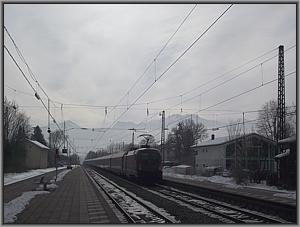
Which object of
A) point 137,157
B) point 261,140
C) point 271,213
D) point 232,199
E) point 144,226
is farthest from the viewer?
point 261,140

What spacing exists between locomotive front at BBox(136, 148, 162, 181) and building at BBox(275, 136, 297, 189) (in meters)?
9.67

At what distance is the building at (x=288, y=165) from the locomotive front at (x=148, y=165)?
9673mm

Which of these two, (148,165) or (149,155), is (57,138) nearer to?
(149,155)

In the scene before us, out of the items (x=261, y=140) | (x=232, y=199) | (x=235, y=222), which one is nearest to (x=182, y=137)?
(x=261, y=140)

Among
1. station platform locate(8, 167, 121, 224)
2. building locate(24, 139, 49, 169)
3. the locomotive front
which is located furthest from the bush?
building locate(24, 139, 49, 169)

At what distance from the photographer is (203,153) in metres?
72.9

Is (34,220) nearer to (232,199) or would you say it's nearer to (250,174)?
(232,199)

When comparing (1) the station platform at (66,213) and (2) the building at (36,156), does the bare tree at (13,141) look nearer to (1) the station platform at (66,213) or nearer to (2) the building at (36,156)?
(2) the building at (36,156)

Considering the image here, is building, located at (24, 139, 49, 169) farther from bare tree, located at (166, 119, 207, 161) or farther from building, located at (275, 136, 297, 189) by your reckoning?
building, located at (275, 136, 297, 189)

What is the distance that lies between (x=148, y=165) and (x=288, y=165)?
35.6 ft

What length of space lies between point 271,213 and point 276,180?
1616 centimetres

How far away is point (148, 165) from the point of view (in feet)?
115

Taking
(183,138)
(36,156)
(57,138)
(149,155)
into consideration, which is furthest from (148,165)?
(57,138)

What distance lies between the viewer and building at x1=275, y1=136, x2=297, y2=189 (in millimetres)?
29594
